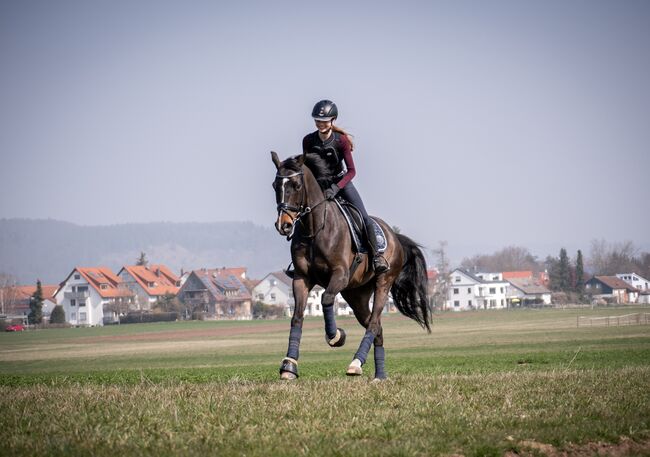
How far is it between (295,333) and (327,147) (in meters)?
3.10

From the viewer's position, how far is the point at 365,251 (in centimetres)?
1476

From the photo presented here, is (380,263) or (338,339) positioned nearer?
(338,339)

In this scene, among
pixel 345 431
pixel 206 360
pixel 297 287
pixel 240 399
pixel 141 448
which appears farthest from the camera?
pixel 206 360

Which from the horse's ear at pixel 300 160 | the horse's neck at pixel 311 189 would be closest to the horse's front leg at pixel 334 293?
the horse's neck at pixel 311 189

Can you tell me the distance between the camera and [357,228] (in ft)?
47.6

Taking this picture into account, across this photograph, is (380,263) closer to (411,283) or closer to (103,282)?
(411,283)

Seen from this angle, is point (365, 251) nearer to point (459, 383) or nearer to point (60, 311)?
point (459, 383)

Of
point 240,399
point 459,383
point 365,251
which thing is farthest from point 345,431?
point 365,251

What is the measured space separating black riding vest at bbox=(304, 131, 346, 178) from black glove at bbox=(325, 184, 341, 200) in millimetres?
364

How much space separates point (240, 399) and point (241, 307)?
185m

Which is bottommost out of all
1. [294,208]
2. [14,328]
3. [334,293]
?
[14,328]

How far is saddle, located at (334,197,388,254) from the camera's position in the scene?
14.4 metres

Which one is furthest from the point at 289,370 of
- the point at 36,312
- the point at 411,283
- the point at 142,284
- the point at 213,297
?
the point at 142,284

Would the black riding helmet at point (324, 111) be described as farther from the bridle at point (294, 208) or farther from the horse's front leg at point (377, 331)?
the horse's front leg at point (377, 331)
